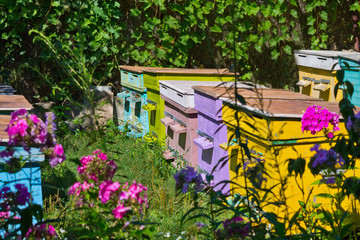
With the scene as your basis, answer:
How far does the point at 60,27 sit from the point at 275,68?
375 cm

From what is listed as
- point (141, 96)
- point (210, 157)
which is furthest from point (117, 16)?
point (210, 157)

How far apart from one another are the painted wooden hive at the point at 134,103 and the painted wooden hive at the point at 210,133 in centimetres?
165

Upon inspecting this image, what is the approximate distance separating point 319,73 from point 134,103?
253cm

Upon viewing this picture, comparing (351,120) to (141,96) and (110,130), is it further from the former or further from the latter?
(110,130)

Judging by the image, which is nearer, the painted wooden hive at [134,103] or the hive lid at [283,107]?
the hive lid at [283,107]

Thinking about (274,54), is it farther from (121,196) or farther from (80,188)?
(121,196)

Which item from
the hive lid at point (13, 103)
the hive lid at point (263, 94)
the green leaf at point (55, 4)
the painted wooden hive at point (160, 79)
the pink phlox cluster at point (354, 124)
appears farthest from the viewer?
the green leaf at point (55, 4)

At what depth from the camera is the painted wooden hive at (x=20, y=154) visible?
3.23 metres

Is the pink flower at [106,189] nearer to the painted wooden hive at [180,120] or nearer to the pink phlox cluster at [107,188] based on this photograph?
the pink phlox cluster at [107,188]

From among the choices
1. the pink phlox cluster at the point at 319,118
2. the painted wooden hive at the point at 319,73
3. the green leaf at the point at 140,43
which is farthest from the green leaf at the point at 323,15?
the pink phlox cluster at the point at 319,118

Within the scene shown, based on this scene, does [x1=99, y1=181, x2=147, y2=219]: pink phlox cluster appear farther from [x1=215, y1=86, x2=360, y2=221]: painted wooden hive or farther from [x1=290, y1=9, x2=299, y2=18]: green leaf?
[x1=290, y1=9, x2=299, y2=18]: green leaf

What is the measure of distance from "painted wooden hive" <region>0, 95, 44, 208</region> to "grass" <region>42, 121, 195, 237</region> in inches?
6.8

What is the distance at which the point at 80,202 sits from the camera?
2.22 metres

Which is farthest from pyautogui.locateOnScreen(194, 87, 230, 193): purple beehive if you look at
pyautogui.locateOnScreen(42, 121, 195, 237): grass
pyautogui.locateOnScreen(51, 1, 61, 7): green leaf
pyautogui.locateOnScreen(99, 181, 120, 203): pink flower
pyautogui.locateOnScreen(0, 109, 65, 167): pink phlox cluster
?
pyautogui.locateOnScreen(51, 1, 61, 7): green leaf
